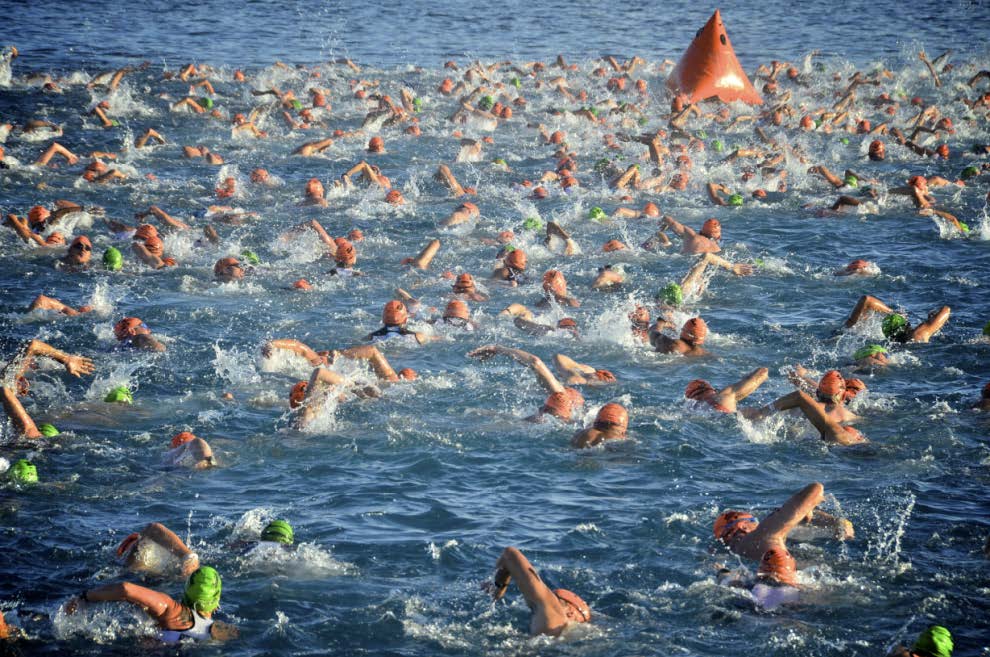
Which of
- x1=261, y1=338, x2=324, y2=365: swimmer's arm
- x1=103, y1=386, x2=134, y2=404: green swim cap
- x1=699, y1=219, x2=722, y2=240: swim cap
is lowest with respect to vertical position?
x1=103, y1=386, x2=134, y2=404: green swim cap

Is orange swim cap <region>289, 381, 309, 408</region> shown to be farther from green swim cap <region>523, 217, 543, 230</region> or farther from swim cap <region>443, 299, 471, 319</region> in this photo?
green swim cap <region>523, 217, 543, 230</region>

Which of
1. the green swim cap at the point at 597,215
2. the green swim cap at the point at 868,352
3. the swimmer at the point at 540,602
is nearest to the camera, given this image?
the swimmer at the point at 540,602

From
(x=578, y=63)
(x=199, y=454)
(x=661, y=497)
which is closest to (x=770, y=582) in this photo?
(x=661, y=497)

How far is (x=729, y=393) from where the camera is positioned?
11.9 m

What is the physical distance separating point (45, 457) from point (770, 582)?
292 inches

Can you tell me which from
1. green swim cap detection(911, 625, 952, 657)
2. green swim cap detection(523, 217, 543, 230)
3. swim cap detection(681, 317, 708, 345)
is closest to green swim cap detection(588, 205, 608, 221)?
green swim cap detection(523, 217, 543, 230)

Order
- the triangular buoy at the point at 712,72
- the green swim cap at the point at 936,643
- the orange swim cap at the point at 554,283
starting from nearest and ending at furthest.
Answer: the green swim cap at the point at 936,643 < the orange swim cap at the point at 554,283 < the triangular buoy at the point at 712,72

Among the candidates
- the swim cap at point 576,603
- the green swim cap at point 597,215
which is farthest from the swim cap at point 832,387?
the green swim cap at point 597,215

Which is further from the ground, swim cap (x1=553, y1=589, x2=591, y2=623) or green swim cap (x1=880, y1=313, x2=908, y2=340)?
green swim cap (x1=880, y1=313, x2=908, y2=340)

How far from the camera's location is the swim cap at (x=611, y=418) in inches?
436

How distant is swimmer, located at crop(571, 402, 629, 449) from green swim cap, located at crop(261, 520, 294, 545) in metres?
3.68

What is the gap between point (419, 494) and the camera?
34.6 feet

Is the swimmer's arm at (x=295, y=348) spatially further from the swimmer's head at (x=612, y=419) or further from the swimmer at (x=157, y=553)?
the swimmer at (x=157, y=553)

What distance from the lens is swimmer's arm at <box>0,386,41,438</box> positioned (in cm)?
1090
